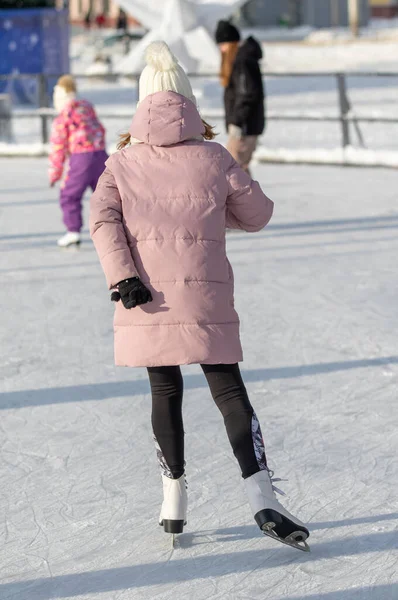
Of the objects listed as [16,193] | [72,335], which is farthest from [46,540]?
[16,193]

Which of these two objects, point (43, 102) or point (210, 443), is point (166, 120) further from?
point (43, 102)

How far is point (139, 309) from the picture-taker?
10.4 feet

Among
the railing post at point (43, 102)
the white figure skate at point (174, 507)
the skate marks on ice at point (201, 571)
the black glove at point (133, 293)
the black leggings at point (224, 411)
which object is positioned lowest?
the railing post at point (43, 102)

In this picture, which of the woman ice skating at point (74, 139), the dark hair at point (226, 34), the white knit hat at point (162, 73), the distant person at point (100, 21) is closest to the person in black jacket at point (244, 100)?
the dark hair at point (226, 34)

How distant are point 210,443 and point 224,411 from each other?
983 millimetres

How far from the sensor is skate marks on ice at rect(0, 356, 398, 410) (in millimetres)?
4832

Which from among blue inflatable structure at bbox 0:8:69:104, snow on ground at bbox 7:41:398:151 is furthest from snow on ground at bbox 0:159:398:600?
blue inflatable structure at bbox 0:8:69:104

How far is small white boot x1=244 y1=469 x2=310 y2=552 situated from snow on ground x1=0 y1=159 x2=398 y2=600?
68mm

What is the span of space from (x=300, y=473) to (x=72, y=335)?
2303mm

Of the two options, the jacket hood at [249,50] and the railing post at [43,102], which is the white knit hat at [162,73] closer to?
the jacket hood at [249,50]

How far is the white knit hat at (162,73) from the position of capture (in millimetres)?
3203

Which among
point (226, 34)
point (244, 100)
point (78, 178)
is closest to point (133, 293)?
point (78, 178)

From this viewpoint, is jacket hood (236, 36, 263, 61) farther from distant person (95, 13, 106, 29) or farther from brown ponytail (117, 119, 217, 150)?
distant person (95, 13, 106, 29)

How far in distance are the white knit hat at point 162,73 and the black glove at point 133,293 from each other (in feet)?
1.71
